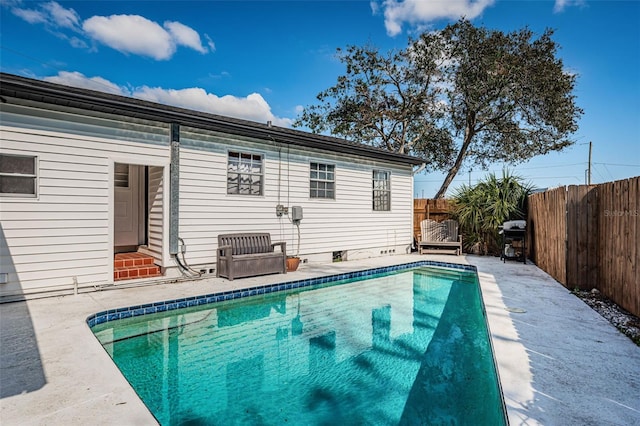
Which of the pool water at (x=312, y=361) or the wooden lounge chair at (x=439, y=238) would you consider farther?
the wooden lounge chair at (x=439, y=238)

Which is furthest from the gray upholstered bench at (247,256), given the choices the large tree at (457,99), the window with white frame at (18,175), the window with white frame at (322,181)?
the large tree at (457,99)

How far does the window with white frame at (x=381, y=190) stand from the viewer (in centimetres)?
1012

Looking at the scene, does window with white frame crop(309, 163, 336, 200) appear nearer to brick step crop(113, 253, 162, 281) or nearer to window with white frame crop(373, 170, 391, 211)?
window with white frame crop(373, 170, 391, 211)

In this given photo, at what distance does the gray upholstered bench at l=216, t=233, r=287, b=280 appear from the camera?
6543mm

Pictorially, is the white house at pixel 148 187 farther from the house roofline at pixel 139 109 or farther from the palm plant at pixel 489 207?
the palm plant at pixel 489 207

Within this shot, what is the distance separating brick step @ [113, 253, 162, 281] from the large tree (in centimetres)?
1373

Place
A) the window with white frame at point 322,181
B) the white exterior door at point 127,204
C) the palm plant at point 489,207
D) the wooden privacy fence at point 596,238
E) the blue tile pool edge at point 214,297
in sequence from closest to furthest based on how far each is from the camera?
1. the wooden privacy fence at point 596,238
2. the blue tile pool edge at point 214,297
3. the white exterior door at point 127,204
4. the window with white frame at point 322,181
5. the palm plant at point 489,207

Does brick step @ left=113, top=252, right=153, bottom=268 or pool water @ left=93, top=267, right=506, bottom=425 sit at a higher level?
brick step @ left=113, top=252, right=153, bottom=268

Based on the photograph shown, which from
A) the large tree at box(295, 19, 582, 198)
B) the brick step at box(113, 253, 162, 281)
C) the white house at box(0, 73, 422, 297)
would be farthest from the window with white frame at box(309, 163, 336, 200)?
the large tree at box(295, 19, 582, 198)

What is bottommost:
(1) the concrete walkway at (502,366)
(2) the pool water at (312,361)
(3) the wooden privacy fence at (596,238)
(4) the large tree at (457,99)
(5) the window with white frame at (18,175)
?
(2) the pool water at (312,361)

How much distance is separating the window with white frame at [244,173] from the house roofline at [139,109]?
0.47m

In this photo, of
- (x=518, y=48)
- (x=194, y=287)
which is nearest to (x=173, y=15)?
(x=194, y=287)

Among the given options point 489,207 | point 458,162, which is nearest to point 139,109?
point 489,207

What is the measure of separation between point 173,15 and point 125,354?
9.92 m
